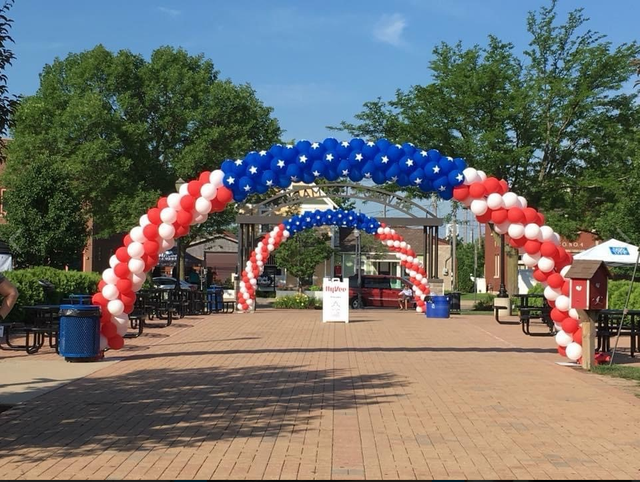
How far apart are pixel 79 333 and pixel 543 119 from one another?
85.3 feet

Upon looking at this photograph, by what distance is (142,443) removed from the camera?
27.5 ft

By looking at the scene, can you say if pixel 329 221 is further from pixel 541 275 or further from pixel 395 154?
pixel 541 275

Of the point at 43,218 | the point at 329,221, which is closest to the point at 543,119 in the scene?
the point at 329,221

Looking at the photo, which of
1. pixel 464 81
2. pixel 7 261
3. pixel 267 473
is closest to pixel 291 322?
pixel 7 261

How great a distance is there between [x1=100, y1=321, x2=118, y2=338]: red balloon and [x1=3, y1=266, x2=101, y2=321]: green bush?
167 inches

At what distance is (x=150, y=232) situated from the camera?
17.5m

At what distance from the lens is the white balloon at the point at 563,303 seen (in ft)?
53.5

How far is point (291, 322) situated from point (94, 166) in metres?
18.9

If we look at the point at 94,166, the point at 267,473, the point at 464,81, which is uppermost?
the point at 464,81

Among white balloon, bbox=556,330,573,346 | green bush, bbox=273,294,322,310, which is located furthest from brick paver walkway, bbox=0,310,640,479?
green bush, bbox=273,294,322,310

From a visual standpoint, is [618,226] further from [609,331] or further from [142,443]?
[142,443]

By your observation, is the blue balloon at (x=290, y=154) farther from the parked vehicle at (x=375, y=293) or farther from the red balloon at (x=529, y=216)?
the parked vehicle at (x=375, y=293)

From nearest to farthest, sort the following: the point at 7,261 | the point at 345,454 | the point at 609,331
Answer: the point at 345,454 < the point at 609,331 < the point at 7,261

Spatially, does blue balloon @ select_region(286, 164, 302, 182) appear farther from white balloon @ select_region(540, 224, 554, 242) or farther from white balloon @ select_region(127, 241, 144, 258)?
white balloon @ select_region(540, 224, 554, 242)
